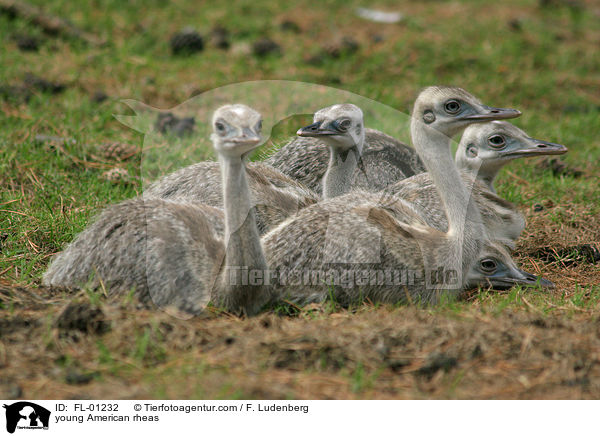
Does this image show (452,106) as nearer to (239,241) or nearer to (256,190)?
(256,190)

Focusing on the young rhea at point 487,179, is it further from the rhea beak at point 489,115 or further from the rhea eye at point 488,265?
the rhea beak at point 489,115

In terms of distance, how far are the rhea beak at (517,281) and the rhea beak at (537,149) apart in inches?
39.6

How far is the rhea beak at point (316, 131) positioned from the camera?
5.52 meters

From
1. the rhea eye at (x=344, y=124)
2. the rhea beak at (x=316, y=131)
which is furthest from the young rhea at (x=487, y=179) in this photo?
the rhea beak at (x=316, y=131)

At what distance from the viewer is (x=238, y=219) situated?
14.1 ft

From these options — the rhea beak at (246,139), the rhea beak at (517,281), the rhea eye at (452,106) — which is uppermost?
the rhea eye at (452,106)

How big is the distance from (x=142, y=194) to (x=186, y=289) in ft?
6.87

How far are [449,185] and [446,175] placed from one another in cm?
7

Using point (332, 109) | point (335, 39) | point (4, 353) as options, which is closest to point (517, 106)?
point (335, 39)

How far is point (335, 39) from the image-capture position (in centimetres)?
1117

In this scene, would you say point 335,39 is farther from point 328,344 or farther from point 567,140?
point 328,344

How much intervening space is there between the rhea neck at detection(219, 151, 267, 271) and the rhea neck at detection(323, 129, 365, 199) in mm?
1750
